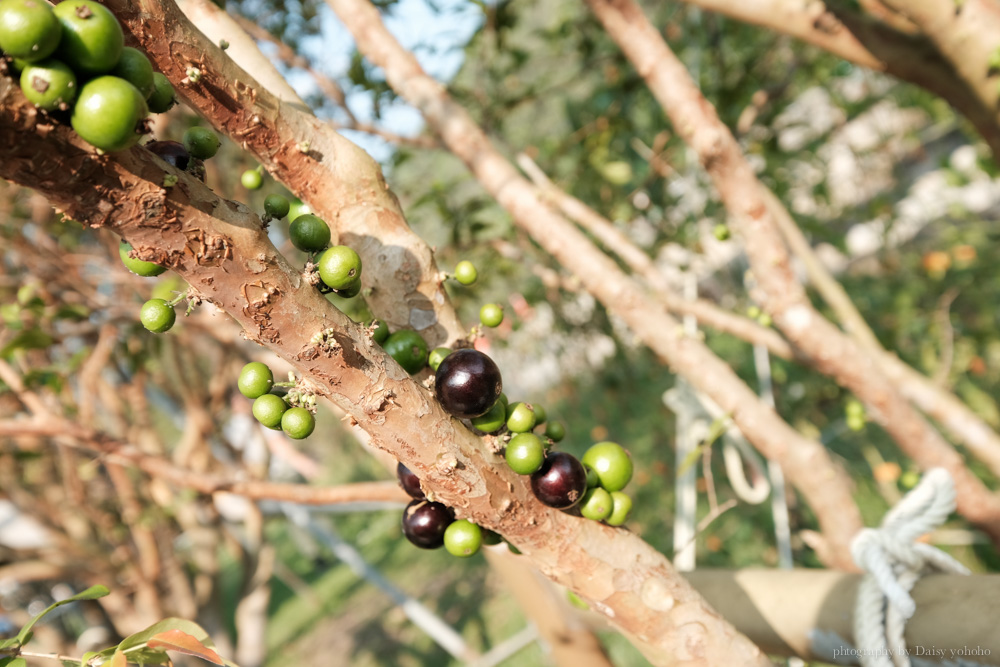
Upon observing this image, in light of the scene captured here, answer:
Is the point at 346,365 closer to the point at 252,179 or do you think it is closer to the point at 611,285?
the point at 252,179

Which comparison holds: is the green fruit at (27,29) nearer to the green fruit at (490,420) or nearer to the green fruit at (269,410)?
the green fruit at (269,410)

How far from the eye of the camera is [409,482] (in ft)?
4.15

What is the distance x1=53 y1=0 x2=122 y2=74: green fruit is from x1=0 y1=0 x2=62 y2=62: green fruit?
0.02 meters

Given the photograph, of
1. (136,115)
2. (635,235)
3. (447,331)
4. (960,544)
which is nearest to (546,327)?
(635,235)

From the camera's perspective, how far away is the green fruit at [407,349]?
4.01 ft

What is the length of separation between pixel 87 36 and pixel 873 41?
8.62 ft

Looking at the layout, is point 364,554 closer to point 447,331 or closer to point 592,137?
point 592,137

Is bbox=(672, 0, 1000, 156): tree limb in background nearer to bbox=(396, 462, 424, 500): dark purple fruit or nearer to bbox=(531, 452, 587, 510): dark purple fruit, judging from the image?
bbox=(531, 452, 587, 510): dark purple fruit

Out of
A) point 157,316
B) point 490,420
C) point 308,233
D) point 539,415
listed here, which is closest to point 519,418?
point 490,420

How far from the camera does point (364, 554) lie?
9188 millimetres

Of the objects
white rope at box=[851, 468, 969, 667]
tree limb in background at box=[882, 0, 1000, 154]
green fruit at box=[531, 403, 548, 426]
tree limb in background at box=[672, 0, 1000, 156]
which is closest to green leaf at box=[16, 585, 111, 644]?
green fruit at box=[531, 403, 548, 426]

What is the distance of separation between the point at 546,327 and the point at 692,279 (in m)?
3.78

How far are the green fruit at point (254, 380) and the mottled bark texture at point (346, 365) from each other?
174mm

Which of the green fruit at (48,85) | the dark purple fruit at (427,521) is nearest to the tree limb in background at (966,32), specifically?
the dark purple fruit at (427,521)
